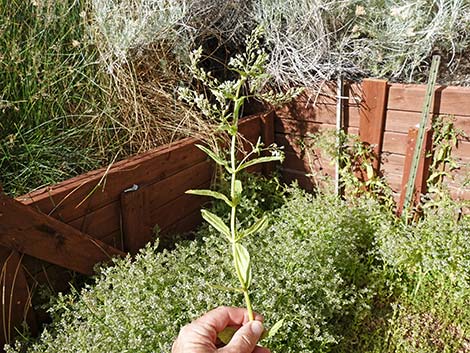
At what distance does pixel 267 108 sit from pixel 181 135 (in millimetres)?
820

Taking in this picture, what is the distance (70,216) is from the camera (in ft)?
6.93

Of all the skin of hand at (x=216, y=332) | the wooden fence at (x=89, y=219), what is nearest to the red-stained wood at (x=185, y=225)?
the wooden fence at (x=89, y=219)

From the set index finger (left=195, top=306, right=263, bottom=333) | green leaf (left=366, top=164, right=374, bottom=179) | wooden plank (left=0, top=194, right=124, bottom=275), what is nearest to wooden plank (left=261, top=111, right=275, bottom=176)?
green leaf (left=366, top=164, right=374, bottom=179)

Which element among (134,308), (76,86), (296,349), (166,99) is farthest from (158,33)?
(296,349)

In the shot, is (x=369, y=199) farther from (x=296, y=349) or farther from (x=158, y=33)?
(x=158, y=33)

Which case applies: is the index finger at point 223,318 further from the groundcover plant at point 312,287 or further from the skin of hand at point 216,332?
the groundcover plant at point 312,287

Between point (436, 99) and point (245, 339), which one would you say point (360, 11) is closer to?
point (436, 99)

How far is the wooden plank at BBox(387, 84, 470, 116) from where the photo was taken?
103 inches

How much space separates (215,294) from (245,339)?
0.97m

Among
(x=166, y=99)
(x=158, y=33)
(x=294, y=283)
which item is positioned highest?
(x=158, y=33)

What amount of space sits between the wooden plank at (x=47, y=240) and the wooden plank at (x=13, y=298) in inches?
2.4

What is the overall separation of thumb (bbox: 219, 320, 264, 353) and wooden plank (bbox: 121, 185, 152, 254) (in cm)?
142

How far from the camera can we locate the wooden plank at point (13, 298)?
1888 mm

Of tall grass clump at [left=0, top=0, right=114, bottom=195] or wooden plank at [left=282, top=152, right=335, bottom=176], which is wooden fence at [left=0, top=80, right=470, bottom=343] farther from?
tall grass clump at [left=0, top=0, right=114, bottom=195]
